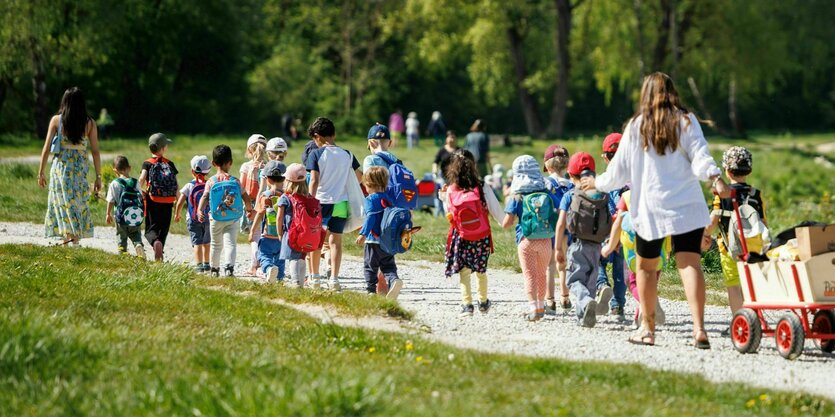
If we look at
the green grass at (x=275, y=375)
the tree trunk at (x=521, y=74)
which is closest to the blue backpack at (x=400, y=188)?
the green grass at (x=275, y=375)

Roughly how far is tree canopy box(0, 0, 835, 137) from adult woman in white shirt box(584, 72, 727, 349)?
1294 inches

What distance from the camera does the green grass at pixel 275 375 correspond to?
6.55 meters

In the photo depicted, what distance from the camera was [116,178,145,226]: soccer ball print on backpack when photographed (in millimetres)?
13898

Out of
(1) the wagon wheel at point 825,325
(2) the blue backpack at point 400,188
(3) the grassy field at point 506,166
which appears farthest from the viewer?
(3) the grassy field at point 506,166

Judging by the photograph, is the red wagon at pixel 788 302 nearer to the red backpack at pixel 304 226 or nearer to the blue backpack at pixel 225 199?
the red backpack at pixel 304 226

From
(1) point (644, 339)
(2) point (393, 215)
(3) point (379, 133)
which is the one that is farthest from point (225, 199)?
(1) point (644, 339)

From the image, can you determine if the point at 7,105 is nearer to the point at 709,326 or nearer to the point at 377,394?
the point at 709,326

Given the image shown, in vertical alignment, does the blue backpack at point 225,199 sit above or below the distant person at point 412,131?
below

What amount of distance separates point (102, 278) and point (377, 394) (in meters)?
5.13

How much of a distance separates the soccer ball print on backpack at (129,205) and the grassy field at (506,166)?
402 centimetres

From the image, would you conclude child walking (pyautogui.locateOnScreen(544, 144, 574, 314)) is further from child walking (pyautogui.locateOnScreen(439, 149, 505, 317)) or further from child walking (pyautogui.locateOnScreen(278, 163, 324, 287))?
child walking (pyautogui.locateOnScreen(278, 163, 324, 287))

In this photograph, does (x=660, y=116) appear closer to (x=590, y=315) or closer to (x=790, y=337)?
(x=790, y=337)

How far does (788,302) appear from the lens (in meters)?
9.18

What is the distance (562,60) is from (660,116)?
44.2 meters
